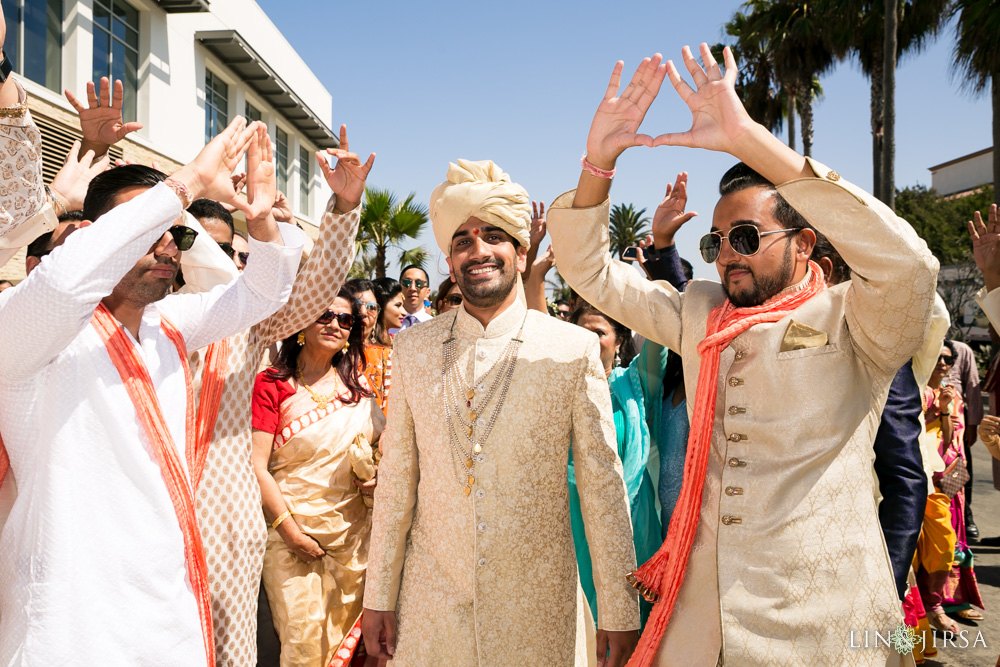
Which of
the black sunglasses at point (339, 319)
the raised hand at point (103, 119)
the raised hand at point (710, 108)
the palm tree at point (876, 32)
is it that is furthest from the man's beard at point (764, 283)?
the palm tree at point (876, 32)

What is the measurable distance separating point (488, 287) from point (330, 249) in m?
0.70

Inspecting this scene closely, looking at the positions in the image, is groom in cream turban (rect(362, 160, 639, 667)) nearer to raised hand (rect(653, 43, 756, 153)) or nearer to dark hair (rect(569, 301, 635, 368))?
raised hand (rect(653, 43, 756, 153))

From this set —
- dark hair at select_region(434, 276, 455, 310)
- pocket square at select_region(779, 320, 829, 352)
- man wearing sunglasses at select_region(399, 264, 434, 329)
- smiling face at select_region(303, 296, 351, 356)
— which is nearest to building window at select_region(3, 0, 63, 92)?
man wearing sunglasses at select_region(399, 264, 434, 329)

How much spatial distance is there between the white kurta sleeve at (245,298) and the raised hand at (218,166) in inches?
8.4

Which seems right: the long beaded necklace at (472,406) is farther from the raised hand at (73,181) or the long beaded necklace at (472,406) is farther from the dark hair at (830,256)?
the raised hand at (73,181)

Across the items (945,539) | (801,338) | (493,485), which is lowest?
(945,539)

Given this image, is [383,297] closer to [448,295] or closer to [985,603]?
[448,295]

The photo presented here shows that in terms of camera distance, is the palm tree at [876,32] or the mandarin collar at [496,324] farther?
the palm tree at [876,32]

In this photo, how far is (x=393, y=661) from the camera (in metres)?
2.45

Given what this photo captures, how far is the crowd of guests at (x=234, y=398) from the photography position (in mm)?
1820

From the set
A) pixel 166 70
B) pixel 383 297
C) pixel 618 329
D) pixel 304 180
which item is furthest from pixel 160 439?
pixel 304 180

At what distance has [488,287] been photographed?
8.32ft

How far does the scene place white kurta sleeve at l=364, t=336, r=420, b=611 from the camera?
95.5 inches

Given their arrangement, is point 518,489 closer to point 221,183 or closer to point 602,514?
point 602,514
